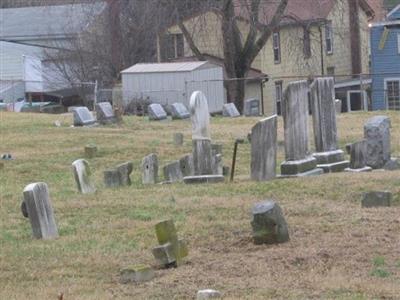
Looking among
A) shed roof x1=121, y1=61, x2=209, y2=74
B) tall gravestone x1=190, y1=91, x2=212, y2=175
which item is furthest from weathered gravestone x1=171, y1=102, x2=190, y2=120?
tall gravestone x1=190, y1=91, x2=212, y2=175

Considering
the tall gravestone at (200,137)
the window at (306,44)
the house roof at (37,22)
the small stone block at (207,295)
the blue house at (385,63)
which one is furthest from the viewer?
the house roof at (37,22)

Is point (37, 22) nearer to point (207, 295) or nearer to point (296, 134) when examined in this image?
point (296, 134)

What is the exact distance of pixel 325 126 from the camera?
18.3 m

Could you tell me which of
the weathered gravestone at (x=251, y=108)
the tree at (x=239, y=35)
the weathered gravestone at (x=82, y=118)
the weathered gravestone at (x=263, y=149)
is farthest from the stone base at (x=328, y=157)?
the tree at (x=239, y=35)

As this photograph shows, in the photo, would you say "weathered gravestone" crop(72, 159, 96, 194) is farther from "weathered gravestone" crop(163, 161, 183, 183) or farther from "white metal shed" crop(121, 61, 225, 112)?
"white metal shed" crop(121, 61, 225, 112)

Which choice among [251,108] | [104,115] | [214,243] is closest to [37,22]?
[251,108]

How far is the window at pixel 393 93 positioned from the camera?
5153cm

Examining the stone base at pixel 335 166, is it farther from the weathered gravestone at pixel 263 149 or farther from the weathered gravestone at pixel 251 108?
the weathered gravestone at pixel 251 108

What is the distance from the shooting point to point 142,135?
28484mm

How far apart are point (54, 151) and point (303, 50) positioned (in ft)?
88.9

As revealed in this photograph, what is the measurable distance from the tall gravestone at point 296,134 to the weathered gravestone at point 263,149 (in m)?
0.41

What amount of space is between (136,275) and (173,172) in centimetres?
881

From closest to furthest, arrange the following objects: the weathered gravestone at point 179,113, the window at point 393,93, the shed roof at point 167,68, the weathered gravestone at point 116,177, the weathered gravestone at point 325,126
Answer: the weathered gravestone at point 116,177 < the weathered gravestone at point 325,126 < the weathered gravestone at point 179,113 < the shed roof at point 167,68 < the window at point 393,93

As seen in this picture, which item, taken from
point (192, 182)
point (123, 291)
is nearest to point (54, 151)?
point (192, 182)
